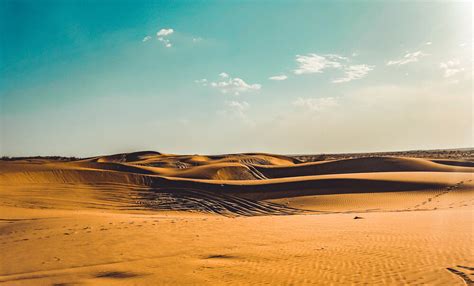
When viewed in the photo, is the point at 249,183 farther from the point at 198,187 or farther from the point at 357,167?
Result: the point at 357,167

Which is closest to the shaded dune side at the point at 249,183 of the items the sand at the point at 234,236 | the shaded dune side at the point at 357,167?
the sand at the point at 234,236

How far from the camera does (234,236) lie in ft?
44.3

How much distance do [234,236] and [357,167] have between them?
39845 millimetres

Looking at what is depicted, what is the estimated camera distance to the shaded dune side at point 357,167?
46.7 meters

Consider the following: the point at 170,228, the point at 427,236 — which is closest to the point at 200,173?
the point at 170,228

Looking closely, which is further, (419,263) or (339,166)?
(339,166)

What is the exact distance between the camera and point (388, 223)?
15641 millimetres

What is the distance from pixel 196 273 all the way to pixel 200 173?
99.6 ft

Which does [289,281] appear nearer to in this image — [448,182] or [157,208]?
[157,208]

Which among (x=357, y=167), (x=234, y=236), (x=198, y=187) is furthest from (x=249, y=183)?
(x=357, y=167)

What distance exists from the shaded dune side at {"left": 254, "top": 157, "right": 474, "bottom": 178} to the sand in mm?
16830

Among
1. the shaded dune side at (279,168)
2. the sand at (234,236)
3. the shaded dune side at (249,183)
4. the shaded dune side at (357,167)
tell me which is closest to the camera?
the sand at (234,236)

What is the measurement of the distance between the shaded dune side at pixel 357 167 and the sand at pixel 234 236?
55.2ft

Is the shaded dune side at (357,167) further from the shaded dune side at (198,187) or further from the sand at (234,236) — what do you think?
the sand at (234,236)
